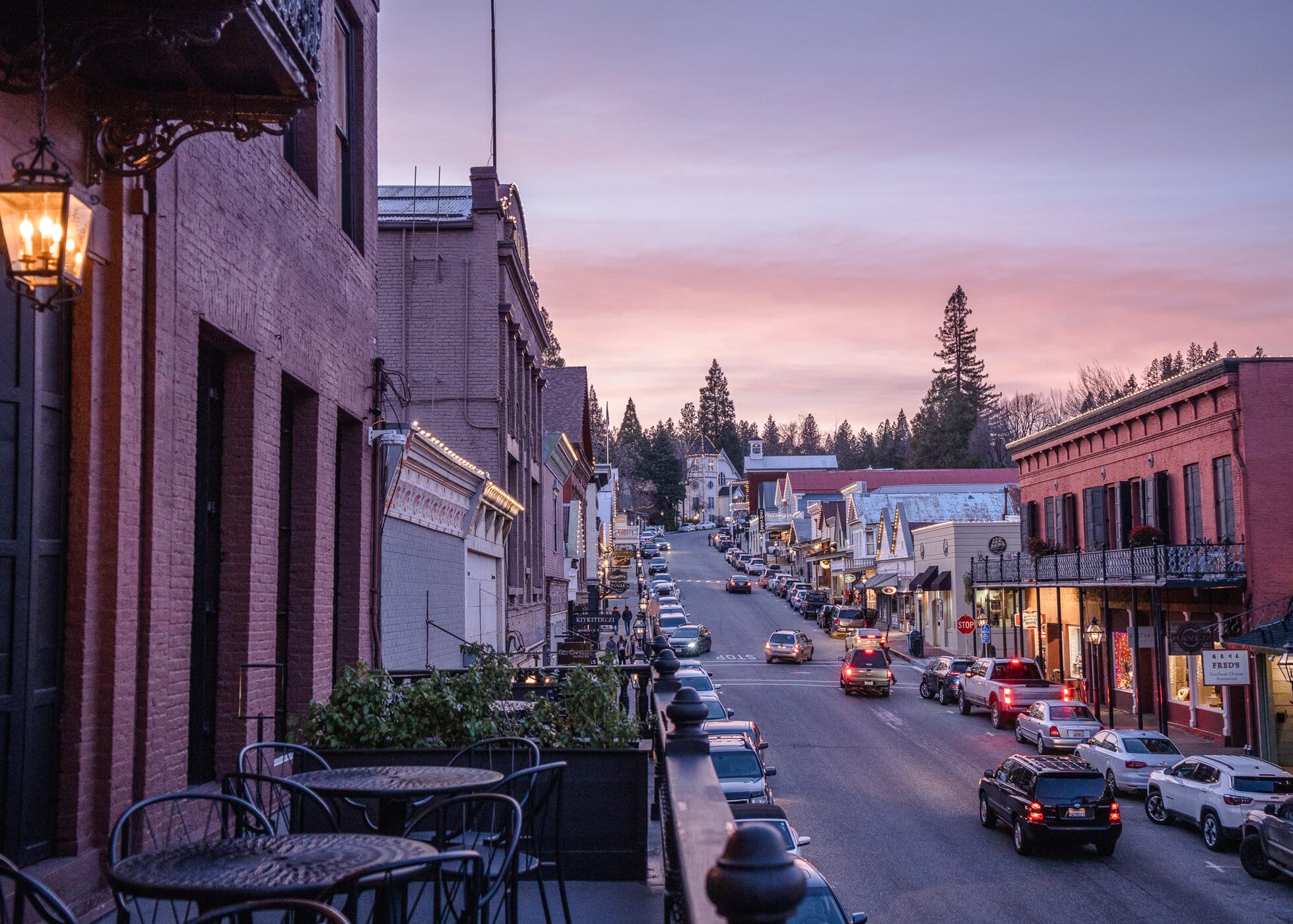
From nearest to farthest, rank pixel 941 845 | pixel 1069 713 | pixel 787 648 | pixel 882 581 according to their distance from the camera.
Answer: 1. pixel 941 845
2. pixel 1069 713
3. pixel 787 648
4. pixel 882 581

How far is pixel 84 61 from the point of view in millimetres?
6797

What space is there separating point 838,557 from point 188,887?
86775 mm

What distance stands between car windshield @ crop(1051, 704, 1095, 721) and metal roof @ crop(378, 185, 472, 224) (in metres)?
18.5

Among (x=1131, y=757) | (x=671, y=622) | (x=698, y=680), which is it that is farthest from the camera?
(x=671, y=622)

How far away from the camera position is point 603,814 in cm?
840

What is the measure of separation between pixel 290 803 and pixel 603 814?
86.5 inches

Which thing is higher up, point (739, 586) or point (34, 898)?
point (739, 586)

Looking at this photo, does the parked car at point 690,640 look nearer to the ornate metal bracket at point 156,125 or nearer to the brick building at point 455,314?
the brick building at point 455,314

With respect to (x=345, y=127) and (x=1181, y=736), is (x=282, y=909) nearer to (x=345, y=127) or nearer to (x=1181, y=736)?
(x=345, y=127)

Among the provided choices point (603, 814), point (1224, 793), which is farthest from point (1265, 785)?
point (603, 814)

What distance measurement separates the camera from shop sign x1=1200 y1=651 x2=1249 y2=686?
25750 millimetres

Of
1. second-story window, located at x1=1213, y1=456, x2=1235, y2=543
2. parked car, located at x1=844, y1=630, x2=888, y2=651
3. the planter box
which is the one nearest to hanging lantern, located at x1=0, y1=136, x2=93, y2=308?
the planter box

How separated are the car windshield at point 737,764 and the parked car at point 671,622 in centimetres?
3324

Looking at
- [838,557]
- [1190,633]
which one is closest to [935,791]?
[1190,633]
